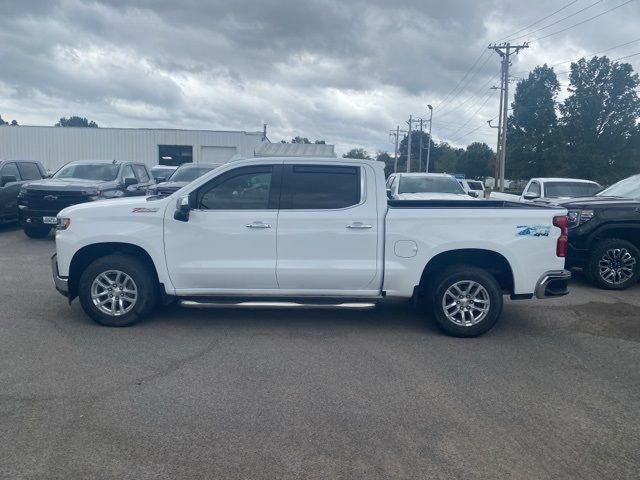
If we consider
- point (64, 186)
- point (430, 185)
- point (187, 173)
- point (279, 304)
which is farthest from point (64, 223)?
point (187, 173)

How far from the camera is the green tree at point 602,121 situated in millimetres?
52156

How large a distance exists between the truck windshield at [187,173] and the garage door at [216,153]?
2420 centimetres

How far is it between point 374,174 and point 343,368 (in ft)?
7.66

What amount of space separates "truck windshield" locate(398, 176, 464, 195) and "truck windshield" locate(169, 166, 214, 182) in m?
5.35

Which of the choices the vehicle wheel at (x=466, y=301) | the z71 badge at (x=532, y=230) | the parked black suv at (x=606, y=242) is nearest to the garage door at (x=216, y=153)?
the parked black suv at (x=606, y=242)

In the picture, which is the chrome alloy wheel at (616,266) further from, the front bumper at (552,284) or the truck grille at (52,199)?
the truck grille at (52,199)

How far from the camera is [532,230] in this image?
21.0 ft

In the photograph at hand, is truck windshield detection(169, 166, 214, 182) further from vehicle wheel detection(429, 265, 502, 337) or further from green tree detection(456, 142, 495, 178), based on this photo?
green tree detection(456, 142, 495, 178)

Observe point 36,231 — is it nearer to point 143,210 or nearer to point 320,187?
point 143,210

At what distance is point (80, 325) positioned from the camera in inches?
264

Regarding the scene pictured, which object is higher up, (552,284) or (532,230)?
(532,230)

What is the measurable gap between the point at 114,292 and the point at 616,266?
305 inches

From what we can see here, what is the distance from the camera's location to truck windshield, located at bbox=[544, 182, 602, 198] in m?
14.6

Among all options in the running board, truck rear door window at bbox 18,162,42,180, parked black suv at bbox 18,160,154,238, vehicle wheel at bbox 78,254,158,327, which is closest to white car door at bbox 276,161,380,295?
the running board
